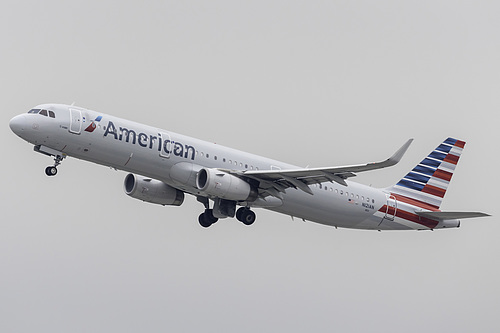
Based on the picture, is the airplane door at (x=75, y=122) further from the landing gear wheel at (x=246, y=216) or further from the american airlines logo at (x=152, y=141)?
the landing gear wheel at (x=246, y=216)

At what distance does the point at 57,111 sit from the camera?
142ft

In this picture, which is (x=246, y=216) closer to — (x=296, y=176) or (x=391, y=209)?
(x=296, y=176)

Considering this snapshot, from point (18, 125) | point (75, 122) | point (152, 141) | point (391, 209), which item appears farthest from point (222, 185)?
point (391, 209)

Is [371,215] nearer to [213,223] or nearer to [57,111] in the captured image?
[213,223]

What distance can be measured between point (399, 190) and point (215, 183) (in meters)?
13.6

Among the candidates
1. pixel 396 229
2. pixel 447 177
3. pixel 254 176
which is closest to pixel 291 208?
pixel 254 176

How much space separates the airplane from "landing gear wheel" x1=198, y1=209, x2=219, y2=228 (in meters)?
0.06

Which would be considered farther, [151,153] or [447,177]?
[447,177]

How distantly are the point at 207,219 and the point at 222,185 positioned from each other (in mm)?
6977

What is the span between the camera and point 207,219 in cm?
5181

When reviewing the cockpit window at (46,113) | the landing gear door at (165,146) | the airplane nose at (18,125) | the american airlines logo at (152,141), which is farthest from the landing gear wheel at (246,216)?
the airplane nose at (18,125)

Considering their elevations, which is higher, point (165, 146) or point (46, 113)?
point (46, 113)

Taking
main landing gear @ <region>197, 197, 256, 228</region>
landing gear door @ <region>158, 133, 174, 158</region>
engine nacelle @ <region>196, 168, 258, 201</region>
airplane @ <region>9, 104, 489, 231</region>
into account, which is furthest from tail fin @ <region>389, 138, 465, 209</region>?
landing gear door @ <region>158, 133, 174, 158</region>

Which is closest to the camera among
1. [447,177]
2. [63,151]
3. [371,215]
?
[63,151]
